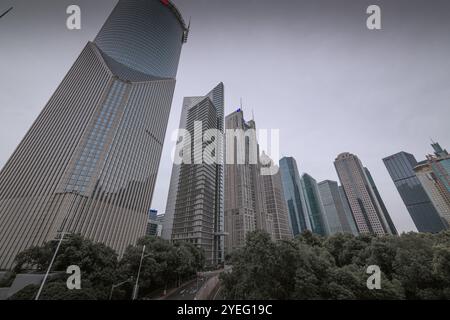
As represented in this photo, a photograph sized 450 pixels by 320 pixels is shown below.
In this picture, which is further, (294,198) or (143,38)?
(294,198)

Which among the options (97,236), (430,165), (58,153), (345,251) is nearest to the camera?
(345,251)

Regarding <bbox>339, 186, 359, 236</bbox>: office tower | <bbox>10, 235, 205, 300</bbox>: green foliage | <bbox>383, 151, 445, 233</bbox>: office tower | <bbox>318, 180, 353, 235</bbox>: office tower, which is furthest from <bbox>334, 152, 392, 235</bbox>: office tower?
<bbox>10, 235, 205, 300</bbox>: green foliage

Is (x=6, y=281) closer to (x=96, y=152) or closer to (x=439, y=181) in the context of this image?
(x=96, y=152)

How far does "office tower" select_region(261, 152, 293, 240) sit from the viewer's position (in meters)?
89.9

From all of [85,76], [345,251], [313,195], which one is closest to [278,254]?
[345,251]

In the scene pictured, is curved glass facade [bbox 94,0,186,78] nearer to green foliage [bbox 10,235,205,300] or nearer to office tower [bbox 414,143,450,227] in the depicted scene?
green foliage [bbox 10,235,205,300]

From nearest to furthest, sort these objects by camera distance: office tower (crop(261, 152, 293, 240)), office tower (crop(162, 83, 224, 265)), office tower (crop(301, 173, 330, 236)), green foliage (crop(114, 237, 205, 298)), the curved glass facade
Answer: green foliage (crop(114, 237, 205, 298)) < office tower (crop(162, 83, 224, 265)) < the curved glass facade < office tower (crop(261, 152, 293, 240)) < office tower (crop(301, 173, 330, 236))

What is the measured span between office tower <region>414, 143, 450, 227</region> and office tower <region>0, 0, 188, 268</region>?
5970 inches

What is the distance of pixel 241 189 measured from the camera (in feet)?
285

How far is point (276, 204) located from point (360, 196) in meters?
70.2

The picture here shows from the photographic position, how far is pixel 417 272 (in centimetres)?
1377

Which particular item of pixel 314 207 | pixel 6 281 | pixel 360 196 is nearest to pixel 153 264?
pixel 6 281

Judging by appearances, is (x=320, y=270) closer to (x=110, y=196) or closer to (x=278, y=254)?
(x=278, y=254)

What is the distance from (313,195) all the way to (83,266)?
6311 inches
